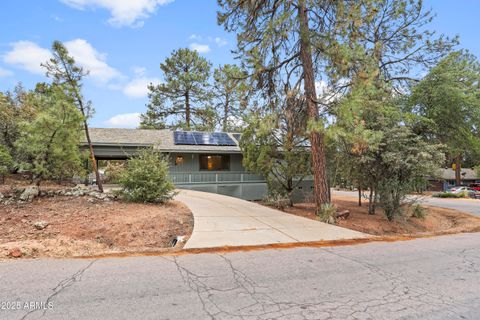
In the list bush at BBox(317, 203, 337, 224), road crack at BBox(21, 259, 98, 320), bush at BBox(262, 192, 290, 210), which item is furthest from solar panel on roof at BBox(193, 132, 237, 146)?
road crack at BBox(21, 259, 98, 320)

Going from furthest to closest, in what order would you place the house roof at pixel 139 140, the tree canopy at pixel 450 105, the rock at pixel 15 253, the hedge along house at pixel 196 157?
the hedge along house at pixel 196 157 → the house roof at pixel 139 140 → the tree canopy at pixel 450 105 → the rock at pixel 15 253

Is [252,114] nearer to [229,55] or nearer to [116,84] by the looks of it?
[229,55]

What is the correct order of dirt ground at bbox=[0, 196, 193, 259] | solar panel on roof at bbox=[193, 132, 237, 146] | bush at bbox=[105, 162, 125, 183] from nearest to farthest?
dirt ground at bbox=[0, 196, 193, 259], bush at bbox=[105, 162, 125, 183], solar panel on roof at bbox=[193, 132, 237, 146]

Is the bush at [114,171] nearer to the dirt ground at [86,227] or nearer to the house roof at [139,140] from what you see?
the house roof at [139,140]

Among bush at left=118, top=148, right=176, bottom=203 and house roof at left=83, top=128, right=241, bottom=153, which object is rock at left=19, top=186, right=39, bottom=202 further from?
house roof at left=83, top=128, right=241, bottom=153

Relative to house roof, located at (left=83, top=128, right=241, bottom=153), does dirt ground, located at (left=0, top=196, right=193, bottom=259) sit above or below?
below

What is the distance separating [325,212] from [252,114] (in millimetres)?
4975

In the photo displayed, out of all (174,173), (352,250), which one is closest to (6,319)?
(352,250)

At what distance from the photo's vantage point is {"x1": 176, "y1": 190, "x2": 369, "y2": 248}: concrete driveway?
6.27 metres

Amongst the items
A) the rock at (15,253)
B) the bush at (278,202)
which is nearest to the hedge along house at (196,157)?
the bush at (278,202)

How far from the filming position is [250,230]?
734 centimetres

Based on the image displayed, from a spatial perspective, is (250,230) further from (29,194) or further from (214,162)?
(214,162)

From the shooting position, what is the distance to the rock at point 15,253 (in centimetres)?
483

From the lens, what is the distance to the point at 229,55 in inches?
422
